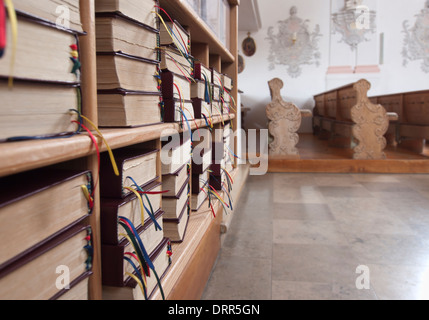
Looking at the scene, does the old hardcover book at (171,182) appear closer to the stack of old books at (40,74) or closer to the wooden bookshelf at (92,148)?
the wooden bookshelf at (92,148)

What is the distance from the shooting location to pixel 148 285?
87cm

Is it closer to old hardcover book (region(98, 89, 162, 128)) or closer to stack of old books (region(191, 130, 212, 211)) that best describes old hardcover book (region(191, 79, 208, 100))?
stack of old books (region(191, 130, 212, 211))

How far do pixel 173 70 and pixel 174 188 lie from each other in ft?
1.19

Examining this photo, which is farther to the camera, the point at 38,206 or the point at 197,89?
the point at 197,89

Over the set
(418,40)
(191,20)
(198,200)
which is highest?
(418,40)

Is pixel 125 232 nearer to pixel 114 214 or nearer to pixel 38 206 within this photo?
pixel 114 214

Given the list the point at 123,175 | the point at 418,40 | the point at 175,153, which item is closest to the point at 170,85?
the point at 175,153

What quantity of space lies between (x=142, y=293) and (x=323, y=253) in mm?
1168

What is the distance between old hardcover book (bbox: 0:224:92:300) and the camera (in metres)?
0.49

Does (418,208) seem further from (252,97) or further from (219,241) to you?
(252,97)

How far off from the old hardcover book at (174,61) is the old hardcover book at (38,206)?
0.51 m
